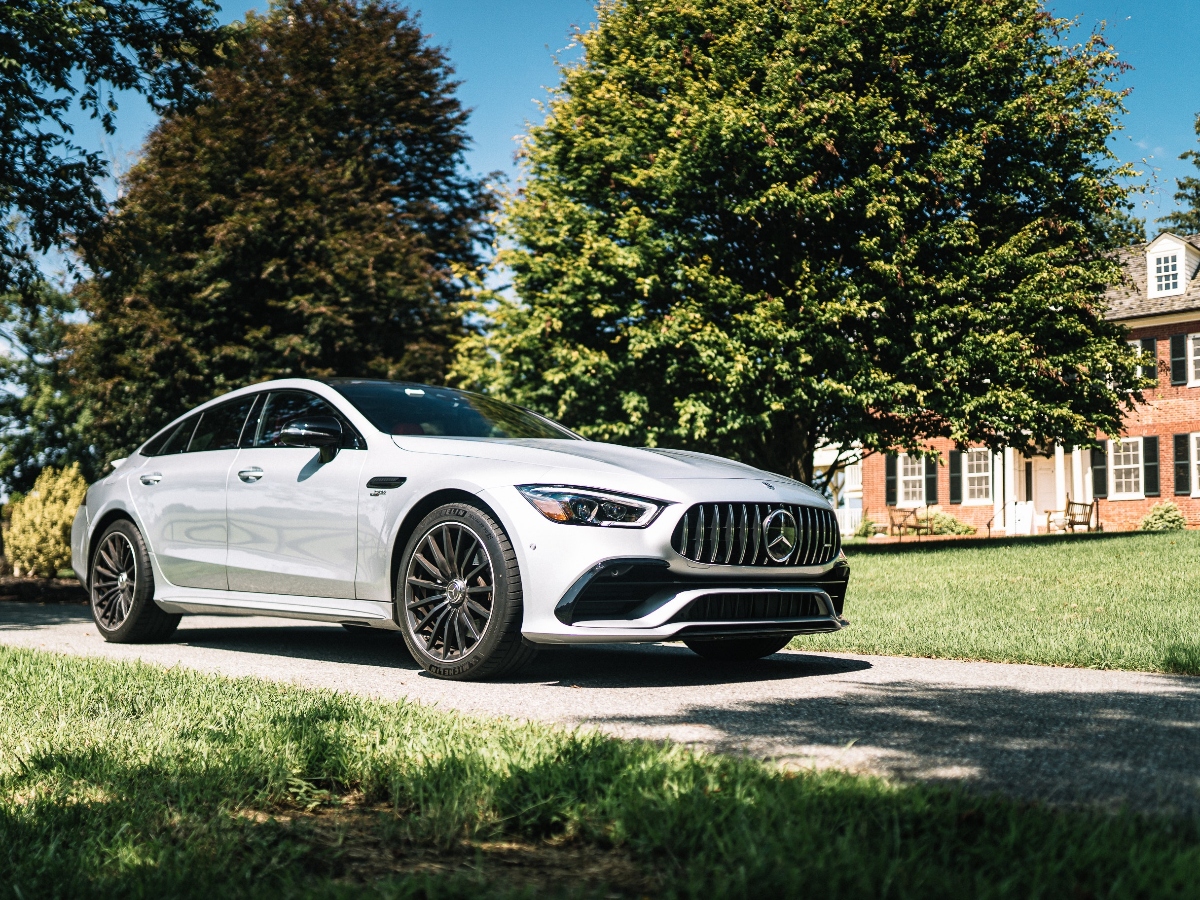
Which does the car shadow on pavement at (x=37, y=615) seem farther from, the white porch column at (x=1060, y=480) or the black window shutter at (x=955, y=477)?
the white porch column at (x=1060, y=480)

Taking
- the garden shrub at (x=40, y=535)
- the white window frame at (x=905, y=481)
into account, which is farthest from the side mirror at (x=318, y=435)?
the white window frame at (x=905, y=481)

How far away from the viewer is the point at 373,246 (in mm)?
24469

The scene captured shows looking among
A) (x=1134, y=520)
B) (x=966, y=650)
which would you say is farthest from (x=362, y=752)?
(x=1134, y=520)

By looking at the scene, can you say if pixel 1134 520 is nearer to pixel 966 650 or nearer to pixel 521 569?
pixel 966 650

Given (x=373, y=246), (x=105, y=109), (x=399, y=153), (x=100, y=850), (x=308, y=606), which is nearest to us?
(x=100, y=850)

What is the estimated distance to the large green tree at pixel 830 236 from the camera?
18672 mm

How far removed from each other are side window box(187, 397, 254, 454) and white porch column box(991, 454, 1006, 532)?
30.3 meters

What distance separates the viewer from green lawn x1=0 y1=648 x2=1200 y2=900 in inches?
96.2

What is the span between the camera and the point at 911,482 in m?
37.5

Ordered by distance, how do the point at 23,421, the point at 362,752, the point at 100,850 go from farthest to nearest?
the point at 23,421 → the point at 362,752 → the point at 100,850

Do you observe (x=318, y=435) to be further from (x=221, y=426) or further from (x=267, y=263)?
(x=267, y=263)

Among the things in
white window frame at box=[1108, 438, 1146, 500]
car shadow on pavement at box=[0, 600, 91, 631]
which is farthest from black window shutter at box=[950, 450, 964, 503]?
car shadow on pavement at box=[0, 600, 91, 631]

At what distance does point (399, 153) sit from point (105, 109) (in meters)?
14.4

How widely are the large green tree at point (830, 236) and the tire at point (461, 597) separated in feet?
41.6
